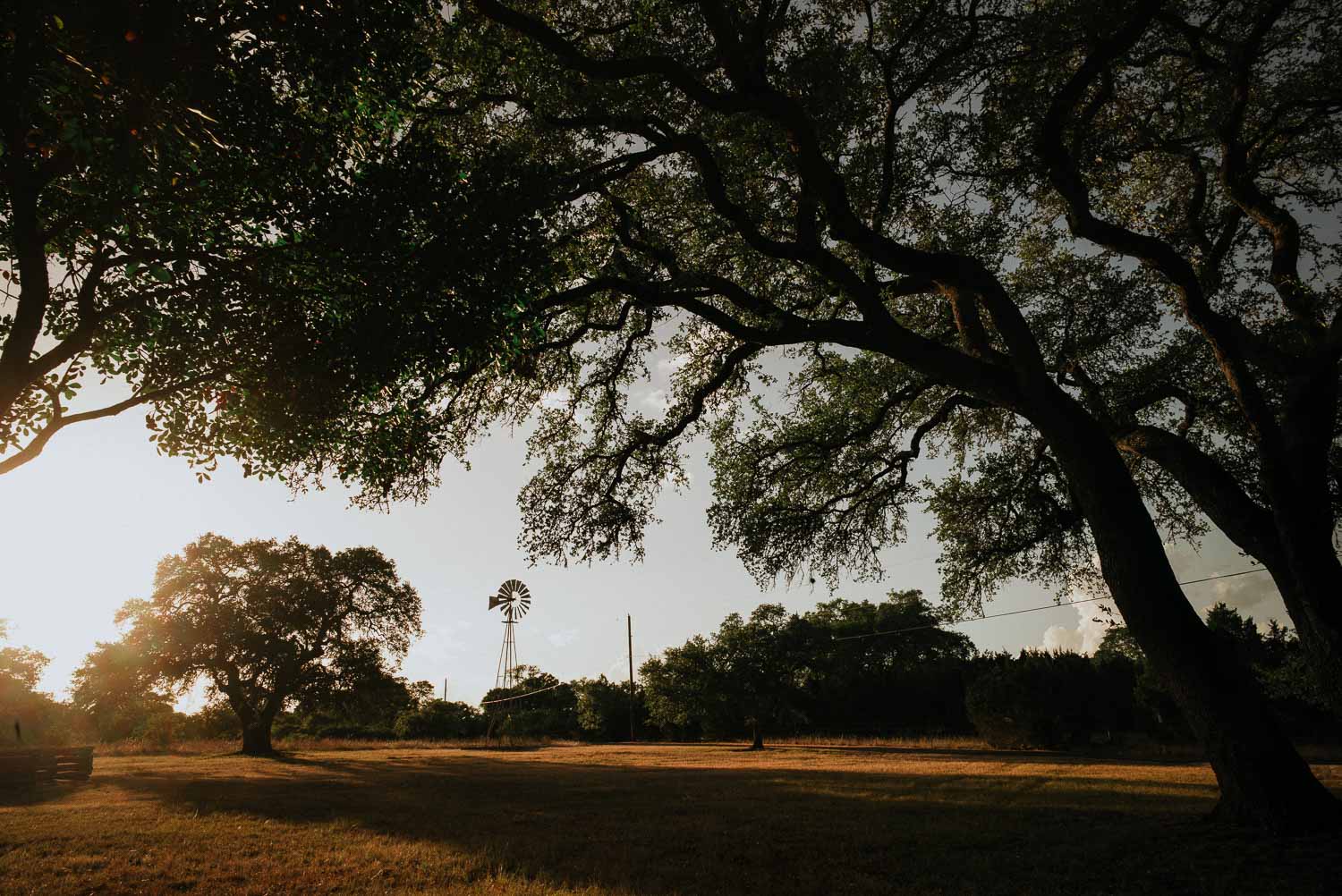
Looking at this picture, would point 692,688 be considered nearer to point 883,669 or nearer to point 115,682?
point 883,669

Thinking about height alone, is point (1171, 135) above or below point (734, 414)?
above

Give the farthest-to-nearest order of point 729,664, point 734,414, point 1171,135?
point 729,664
point 734,414
point 1171,135

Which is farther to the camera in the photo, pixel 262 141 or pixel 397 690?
pixel 397 690

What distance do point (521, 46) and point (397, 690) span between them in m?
38.7

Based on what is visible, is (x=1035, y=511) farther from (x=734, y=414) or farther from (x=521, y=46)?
(x=521, y=46)

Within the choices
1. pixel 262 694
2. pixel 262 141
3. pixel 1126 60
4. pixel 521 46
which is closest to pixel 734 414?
pixel 521 46

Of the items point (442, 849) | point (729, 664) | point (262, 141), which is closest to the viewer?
point (262, 141)

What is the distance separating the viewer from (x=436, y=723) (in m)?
64.4

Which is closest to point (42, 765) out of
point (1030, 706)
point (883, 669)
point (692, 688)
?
point (692, 688)

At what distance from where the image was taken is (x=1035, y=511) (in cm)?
1423

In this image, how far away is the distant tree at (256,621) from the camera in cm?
3469

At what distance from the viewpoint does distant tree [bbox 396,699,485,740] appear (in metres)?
62.9

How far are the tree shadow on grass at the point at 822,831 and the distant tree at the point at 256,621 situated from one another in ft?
60.4

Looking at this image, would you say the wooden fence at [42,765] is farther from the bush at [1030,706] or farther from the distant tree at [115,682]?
the bush at [1030,706]
